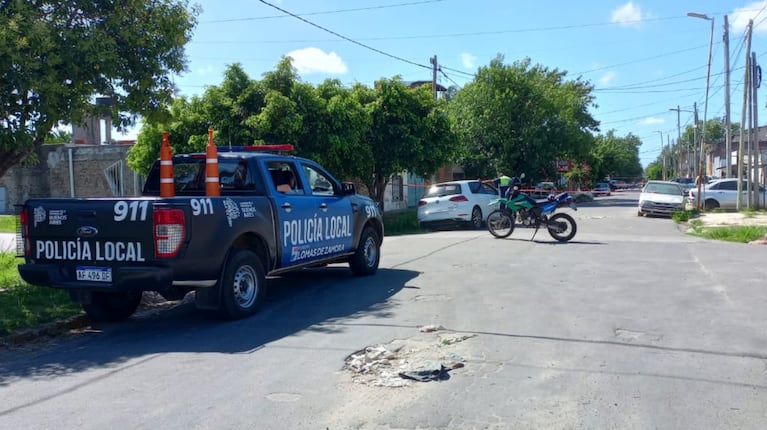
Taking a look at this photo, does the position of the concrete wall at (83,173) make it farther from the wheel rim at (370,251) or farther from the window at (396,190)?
the wheel rim at (370,251)

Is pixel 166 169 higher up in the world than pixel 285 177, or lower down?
higher up

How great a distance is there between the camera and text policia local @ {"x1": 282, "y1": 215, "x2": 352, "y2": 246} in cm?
834

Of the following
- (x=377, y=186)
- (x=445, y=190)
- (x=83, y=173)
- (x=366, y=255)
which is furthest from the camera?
(x=83, y=173)

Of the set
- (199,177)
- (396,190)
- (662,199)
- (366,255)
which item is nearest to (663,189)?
(662,199)

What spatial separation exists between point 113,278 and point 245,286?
1.42 meters

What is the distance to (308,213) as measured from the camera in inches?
346

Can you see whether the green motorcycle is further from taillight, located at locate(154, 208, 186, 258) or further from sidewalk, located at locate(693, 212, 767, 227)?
taillight, located at locate(154, 208, 186, 258)

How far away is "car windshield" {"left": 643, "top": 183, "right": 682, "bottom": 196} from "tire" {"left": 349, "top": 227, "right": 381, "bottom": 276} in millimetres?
19526

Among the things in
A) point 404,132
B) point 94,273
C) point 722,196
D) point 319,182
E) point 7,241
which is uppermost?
point 404,132

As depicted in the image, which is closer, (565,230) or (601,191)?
(565,230)

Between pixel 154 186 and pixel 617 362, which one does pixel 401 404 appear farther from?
pixel 154 186

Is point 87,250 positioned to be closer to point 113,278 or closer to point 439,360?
point 113,278

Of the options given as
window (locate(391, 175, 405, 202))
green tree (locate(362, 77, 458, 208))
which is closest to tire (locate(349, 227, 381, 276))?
green tree (locate(362, 77, 458, 208))

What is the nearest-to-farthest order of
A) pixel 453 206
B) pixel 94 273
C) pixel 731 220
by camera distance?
pixel 94 273
pixel 453 206
pixel 731 220
